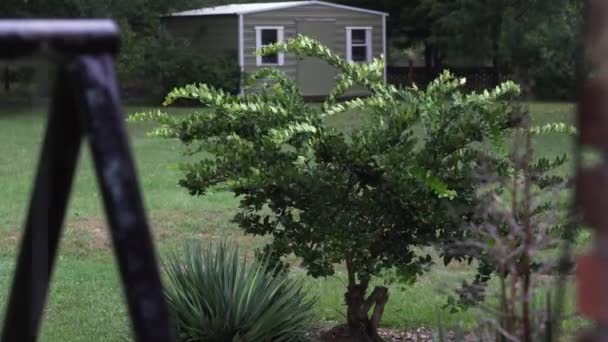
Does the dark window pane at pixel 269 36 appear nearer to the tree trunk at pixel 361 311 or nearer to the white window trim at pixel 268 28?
the white window trim at pixel 268 28

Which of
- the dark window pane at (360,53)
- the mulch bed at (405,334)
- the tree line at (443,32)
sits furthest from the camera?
the dark window pane at (360,53)

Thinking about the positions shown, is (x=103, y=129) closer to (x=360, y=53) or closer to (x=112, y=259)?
A: (x=112, y=259)

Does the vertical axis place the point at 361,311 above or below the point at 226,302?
below

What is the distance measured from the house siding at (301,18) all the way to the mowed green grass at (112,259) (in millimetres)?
13295

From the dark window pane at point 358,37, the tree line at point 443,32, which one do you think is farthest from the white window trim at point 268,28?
the dark window pane at point 358,37

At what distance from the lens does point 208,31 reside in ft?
102

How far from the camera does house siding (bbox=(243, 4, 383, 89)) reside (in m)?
30.3

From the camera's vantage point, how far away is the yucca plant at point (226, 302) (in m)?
6.06

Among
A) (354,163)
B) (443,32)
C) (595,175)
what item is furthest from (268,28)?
(595,175)

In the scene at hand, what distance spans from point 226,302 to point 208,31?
83.9 ft

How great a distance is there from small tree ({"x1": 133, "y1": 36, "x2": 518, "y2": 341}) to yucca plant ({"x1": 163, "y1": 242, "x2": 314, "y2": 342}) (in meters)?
0.28

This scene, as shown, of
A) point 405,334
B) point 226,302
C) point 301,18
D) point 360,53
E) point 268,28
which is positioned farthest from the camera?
point 360,53

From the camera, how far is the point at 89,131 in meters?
1.38

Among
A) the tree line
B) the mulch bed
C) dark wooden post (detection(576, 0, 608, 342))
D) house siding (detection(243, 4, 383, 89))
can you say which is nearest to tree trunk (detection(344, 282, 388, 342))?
the mulch bed
